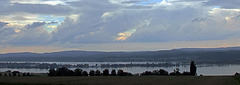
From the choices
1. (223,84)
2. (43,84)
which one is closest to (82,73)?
(43,84)

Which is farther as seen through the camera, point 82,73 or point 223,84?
point 82,73

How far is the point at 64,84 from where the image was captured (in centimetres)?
4528

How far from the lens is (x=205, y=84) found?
45.8 metres

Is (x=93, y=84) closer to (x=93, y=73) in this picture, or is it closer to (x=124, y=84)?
(x=124, y=84)

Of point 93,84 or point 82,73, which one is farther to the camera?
point 82,73

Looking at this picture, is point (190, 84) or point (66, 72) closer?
point (190, 84)

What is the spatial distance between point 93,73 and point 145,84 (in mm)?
38774

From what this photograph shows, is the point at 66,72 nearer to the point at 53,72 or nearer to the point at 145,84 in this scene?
the point at 53,72

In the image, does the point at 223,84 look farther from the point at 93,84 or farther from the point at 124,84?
the point at 93,84

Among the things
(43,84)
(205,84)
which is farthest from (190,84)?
(43,84)

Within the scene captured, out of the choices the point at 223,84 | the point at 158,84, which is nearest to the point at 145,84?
the point at 158,84

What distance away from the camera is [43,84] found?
1813 inches

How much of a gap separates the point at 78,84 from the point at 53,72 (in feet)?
131

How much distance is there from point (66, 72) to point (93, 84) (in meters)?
37.9
